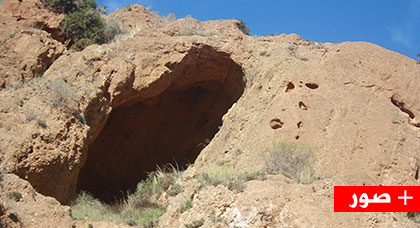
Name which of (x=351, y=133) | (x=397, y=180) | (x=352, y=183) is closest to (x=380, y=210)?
(x=352, y=183)

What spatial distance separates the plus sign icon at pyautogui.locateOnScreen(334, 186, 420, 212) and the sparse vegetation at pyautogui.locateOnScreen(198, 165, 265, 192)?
134 centimetres

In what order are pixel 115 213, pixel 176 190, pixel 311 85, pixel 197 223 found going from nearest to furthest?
pixel 197 223, pixel 176 190, pixel 115 213, pixel 311 85

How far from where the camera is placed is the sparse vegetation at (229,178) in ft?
26.2

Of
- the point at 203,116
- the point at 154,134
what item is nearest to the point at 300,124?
the point at 203,116

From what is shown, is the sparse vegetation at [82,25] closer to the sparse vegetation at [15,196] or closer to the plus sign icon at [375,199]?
the sparse vegetation at [15,196]

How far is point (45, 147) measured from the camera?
8938 millimetres

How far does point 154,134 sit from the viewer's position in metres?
13.9

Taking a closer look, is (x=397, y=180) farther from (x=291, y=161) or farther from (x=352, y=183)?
(x=291, y=161)

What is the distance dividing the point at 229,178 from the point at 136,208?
243 cm

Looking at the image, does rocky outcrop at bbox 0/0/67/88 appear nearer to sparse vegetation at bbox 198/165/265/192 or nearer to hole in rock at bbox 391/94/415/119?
sparse vegetation at bbox 198/165/265/192

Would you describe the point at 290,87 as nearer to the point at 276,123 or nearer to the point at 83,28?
the point at 276,123

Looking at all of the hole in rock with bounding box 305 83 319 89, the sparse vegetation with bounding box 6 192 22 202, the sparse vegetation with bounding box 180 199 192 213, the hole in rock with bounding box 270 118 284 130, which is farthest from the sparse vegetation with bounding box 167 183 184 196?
the hole in rock with bounding box 305 83 319 89

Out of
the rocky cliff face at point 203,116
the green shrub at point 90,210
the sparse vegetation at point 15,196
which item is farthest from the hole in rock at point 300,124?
the sparse vegetation at point 15,196

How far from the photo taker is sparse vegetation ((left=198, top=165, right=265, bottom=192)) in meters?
8.00
